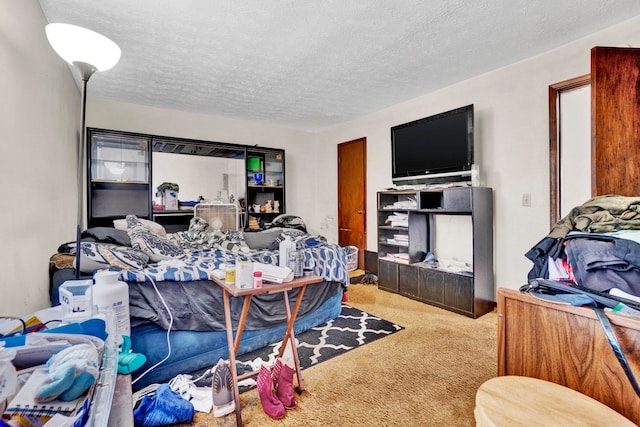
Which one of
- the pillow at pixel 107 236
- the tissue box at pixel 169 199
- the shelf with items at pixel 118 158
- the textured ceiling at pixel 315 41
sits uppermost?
the textured ceiling at pixel 315 41

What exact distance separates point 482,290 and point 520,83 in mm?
2067

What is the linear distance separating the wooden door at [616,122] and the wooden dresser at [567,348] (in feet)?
4.36

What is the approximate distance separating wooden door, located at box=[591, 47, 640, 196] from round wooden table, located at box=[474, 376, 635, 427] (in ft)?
5.05

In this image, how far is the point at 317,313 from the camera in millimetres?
2697

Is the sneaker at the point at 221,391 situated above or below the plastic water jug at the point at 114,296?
below

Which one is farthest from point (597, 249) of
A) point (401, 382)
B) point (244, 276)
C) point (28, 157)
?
point (28, 157)

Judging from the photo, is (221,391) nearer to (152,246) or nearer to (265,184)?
(152,246)

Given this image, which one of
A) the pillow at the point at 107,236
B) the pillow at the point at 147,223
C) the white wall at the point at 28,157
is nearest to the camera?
the white wall at the point at 28,157

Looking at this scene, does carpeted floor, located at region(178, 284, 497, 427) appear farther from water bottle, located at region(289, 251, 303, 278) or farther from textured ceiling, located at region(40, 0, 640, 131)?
textured ceiling, located at region(40, 0, 640, 131)

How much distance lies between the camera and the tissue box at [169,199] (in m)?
4.14

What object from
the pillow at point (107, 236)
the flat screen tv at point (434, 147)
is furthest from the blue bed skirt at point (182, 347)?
the flat screen tv at point (434, 147)

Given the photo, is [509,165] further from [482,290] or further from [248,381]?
[248,381]

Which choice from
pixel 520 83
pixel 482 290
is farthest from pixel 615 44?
pixel 482 290

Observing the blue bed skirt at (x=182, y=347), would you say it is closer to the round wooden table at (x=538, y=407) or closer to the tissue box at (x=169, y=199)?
the round wooden table at (x=538, y=407)
